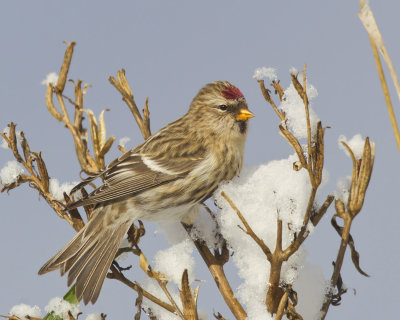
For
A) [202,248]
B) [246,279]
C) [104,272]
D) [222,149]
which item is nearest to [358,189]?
[246,279]

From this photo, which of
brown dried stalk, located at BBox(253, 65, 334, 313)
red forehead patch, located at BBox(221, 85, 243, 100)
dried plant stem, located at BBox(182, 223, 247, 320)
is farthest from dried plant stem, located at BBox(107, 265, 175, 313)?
red forehead patch, located at BBox(221, 85, 243, 100)

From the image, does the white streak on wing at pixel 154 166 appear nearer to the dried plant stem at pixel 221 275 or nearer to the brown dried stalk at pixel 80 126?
the brown dried stalk at pixel 80 126

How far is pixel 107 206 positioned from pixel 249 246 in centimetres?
114

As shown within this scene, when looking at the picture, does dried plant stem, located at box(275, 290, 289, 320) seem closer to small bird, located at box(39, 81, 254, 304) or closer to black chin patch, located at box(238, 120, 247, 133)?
small bird, located at box(39, 81, 254, 304)

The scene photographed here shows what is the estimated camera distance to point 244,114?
3186mm

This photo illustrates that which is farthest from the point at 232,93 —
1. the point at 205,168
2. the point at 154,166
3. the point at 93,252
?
the point at 93,252

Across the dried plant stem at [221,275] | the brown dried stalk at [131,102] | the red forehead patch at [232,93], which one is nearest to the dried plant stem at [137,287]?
the dried plant stem at [221,275]

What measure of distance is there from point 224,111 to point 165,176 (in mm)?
582

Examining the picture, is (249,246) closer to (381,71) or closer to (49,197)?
(381,71)

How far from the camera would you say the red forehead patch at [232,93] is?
326cm

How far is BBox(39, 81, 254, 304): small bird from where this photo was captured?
2.58 meters

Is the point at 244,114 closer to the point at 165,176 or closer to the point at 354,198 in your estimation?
the point at 165,176

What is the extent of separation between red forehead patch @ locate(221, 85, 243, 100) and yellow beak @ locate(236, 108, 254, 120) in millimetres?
86

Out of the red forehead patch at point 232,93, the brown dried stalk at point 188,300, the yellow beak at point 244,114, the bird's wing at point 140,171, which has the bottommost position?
the brown dried stalk at point 188,300
